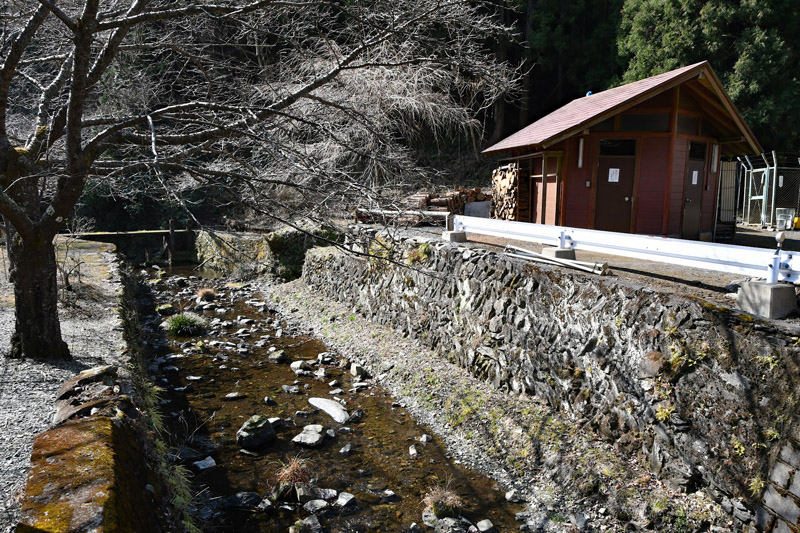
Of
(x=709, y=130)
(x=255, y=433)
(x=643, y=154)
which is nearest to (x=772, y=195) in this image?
(x=709, y=130)

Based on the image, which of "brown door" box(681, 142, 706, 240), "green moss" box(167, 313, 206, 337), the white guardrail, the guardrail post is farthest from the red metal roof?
"green moss" box(167, 313, 206, 337)

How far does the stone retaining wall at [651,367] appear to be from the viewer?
3.97 meters

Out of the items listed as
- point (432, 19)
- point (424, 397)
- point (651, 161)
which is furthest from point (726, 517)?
point (651, 161)

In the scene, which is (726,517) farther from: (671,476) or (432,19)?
(432,19)

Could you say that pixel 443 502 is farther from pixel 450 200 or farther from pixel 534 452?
pixel 450 200

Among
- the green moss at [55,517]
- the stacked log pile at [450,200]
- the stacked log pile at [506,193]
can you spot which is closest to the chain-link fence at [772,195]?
the stacked log pile at [506,193]

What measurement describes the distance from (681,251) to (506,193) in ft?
27.5

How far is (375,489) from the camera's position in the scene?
5465mm

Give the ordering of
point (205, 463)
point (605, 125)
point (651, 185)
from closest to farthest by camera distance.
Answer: point (205, 463)
point (605, 125)
point (651, 185)

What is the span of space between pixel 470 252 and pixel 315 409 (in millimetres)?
3345

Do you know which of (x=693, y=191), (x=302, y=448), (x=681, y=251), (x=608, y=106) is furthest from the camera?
(x=693, y=191)

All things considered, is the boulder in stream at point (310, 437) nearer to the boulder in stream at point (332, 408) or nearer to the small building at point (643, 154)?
the boulder in stream at point (332, 408)

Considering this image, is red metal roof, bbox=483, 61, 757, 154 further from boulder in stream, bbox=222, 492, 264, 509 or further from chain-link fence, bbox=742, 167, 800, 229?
boulder in stream, bbox=222, 492, 264, 509

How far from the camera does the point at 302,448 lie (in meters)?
6.25
